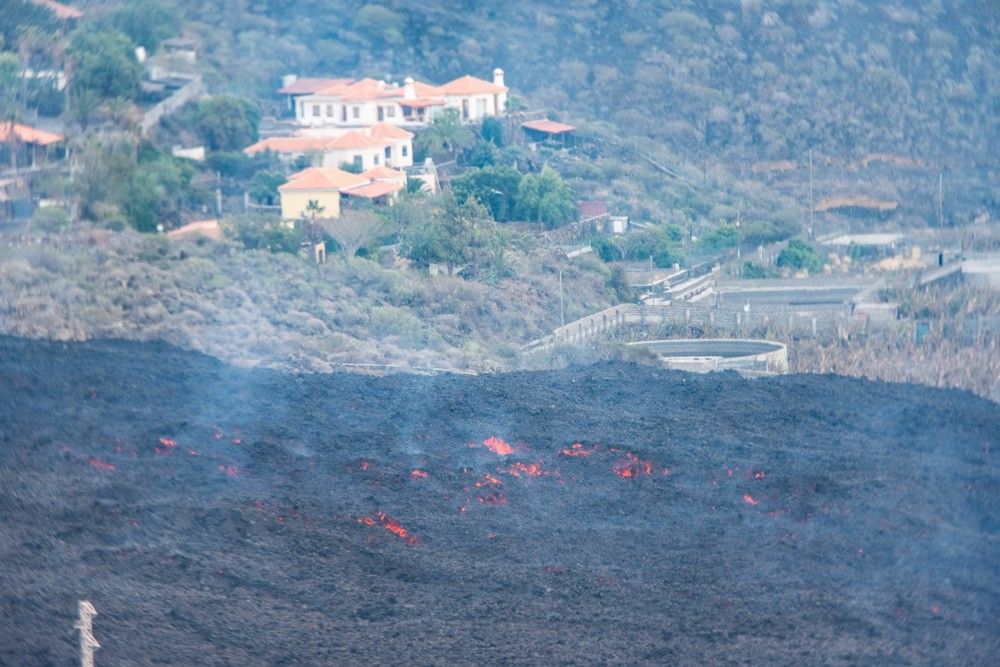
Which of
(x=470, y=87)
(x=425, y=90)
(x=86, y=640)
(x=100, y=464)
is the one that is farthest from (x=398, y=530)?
(x=425, y=90)

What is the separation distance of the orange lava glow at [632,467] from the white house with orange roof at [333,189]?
6855 mm

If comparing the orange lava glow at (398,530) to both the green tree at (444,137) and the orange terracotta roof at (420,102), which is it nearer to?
the green tree at (444,137)

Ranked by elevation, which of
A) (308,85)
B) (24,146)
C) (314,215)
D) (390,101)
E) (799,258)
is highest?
(308,85)

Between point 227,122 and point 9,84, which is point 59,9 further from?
point 227,122

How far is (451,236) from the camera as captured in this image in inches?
500

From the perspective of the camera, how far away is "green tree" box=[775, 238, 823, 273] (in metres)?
12.7

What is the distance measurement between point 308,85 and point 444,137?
6.92 metres

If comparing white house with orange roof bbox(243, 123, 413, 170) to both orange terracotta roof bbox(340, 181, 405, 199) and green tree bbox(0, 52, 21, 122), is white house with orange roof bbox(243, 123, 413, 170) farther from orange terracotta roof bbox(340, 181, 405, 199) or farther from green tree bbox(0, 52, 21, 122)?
green tree bbox(0, 52, 21, 122)

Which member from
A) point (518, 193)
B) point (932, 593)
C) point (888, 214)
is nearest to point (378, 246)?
point (518, 193)

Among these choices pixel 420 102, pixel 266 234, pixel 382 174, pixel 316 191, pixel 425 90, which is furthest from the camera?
pixel 425 90

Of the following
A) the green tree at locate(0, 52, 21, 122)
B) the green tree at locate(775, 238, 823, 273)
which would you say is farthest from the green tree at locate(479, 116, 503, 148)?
the green tree at locate(0, 52, 21, 122)

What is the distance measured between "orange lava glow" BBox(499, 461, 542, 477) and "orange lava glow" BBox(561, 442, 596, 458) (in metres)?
0.28

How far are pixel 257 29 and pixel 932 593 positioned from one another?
21246 millimetres

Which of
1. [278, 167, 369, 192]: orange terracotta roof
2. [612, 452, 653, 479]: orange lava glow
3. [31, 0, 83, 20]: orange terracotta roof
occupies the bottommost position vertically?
[612, 452, 653, 479]: orange lava glow
